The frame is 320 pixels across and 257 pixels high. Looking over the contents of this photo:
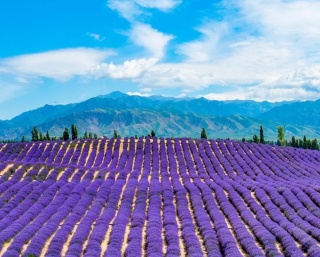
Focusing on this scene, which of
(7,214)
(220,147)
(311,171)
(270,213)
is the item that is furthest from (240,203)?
(220,147)

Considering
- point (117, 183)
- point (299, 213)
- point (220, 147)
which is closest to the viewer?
point (299, 213)

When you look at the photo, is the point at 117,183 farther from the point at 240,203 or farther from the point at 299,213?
the point at 299,213

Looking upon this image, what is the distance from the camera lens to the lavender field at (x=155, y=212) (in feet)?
75.4

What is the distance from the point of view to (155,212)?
3081cm

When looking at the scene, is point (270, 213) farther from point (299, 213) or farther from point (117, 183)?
point (117, 183)

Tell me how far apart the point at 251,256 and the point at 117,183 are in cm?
2171

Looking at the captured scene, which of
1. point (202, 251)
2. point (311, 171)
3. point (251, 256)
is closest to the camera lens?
point (251, 256)

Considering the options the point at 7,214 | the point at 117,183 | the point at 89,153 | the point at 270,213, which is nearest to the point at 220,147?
the point at 89,153

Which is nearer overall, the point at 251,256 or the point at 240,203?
the point at 251,256

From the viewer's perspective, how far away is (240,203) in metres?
33.0

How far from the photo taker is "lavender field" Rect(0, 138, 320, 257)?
22969 millimetres

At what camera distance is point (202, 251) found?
22484 millimetres

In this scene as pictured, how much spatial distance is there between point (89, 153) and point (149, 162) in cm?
1202

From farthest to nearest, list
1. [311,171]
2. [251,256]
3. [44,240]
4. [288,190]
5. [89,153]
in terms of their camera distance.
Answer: [89,153] → [311,171] → [288,190] → [44,240] → [251,256]
